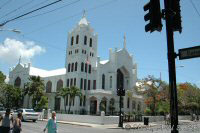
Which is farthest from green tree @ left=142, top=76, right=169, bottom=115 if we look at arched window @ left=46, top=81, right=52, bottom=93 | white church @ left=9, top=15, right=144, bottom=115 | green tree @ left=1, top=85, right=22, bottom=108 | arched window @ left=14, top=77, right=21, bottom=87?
arched window @ left=14, top=77, right=21, bottom=87

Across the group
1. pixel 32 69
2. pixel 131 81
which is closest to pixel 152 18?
pixel 131 81

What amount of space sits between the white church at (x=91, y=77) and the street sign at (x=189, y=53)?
40354 millimetres

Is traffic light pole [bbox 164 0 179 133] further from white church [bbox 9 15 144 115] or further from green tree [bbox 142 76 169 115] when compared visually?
white church [bbox 9 15 144 115]

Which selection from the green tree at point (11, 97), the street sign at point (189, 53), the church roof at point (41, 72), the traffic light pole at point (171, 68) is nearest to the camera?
the traffic light pole at point (171, 68)

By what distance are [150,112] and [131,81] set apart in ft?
50.2

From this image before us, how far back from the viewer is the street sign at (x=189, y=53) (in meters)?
4.77

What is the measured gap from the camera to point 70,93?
42.4m

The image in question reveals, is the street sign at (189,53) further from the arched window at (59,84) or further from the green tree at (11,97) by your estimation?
the green tree at (11,97)

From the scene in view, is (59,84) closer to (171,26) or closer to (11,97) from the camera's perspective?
(11,97)

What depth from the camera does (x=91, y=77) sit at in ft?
167

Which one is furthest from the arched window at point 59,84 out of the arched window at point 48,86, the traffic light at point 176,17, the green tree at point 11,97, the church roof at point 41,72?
the traffic light at point 176,17

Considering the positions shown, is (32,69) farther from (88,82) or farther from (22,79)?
(88,82)

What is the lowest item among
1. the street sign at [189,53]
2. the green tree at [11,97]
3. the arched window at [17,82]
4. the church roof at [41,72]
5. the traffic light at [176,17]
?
the green tree at [11,97]

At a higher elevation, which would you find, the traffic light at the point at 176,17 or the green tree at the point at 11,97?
the traffic light at the point at 176,17
